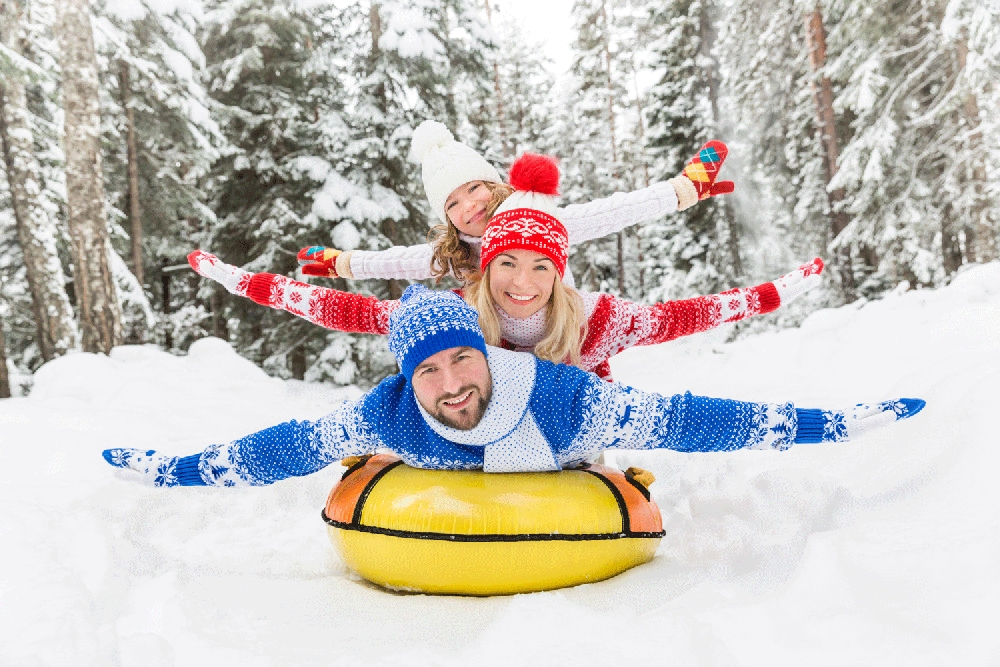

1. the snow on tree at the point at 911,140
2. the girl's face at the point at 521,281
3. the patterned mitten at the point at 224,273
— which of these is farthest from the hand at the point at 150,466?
the snow on tree at the point at 911,140

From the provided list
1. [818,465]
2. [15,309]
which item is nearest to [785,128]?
[818,465]

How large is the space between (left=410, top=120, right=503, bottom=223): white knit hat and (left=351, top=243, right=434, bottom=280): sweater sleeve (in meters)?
0.27

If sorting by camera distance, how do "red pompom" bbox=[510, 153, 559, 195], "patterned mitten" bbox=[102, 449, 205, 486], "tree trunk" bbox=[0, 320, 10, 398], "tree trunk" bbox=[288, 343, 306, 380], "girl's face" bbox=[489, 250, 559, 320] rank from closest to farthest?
1. "patterned mitten" bbox=[102, 449, 205, 486]
2. "girl's face" bbox=[489, 250, 559, 320]
3. "red pompom" bbox=[510, 153, 559, 195]
4. "tree trunk" bbox=[0, 320, 10, 398]
5. "tree trunk" bbox=[288, 343, 306, 380]

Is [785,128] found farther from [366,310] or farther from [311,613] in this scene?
[311,613]

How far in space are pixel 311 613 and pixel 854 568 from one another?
5.19 ft

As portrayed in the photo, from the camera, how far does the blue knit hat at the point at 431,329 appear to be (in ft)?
7.25

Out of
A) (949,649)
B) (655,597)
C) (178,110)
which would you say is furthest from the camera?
(178,110)

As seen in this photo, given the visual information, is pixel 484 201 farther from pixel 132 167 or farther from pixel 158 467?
pixel 132 167

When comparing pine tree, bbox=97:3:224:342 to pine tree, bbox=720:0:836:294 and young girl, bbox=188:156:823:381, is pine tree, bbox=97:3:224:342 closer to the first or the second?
young girl, bbox=188:156:823:381

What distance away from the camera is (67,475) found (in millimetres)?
3084

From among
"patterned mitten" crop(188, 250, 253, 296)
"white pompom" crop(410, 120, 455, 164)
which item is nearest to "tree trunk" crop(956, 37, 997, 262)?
"white pompom" crop(410, 120, 455, 164)

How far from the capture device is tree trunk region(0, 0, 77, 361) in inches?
321

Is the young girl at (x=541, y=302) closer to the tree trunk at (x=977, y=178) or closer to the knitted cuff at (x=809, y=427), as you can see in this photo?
the knitted cuff at (x=809, y=427)

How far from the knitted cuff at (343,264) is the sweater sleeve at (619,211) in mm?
→ 1406
